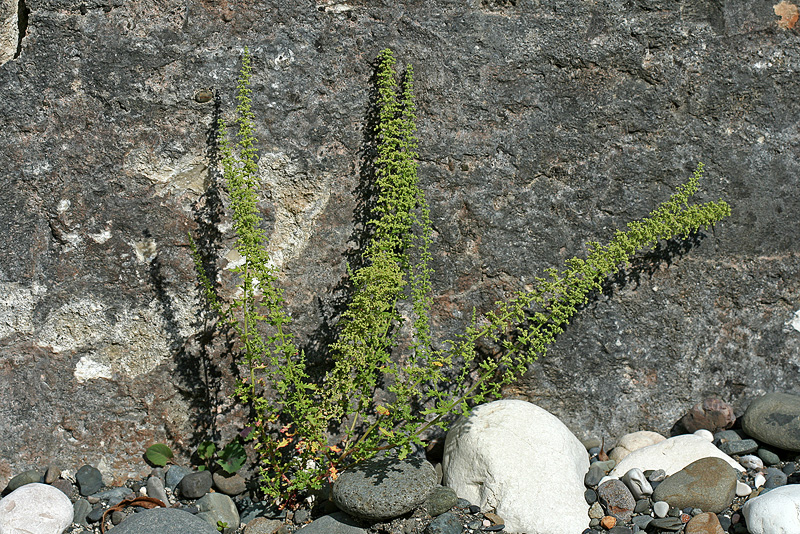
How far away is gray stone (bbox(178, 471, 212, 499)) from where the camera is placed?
3.53 metres

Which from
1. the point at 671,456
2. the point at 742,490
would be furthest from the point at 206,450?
the point at 742,490

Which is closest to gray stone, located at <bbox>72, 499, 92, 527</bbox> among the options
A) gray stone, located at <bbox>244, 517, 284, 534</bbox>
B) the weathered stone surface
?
gray stone, located at <bbox>244, 517, 284, 534</bbox>

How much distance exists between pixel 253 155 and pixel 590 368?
6.98 ft

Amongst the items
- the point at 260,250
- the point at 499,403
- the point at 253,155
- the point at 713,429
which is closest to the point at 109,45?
the point at 253,155

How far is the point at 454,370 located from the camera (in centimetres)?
380

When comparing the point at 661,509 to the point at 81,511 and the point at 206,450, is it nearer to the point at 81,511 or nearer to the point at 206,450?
the point at 206,450

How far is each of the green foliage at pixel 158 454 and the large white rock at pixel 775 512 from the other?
281cm

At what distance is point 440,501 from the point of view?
11.0 ft

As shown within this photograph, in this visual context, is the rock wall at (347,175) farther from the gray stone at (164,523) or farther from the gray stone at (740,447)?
the gray stone at (164,523)

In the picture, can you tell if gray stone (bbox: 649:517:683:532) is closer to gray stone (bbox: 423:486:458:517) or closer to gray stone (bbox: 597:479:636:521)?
gray stone (bbox: 597:479:636:521)

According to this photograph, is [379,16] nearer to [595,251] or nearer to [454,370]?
[595,251]

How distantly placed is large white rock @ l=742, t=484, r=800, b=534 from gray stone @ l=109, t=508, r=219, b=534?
2395 mm

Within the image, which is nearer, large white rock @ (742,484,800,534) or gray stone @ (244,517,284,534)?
large white rock @ (742,484,800,534)

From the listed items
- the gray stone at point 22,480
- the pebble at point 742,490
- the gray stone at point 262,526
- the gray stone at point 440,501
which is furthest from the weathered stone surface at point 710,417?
the gray stone at point 22,480
